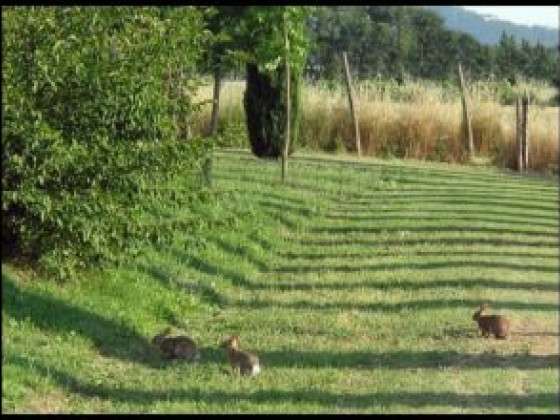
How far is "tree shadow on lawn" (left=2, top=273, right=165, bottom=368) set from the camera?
7000 mm

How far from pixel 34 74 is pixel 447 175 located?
1465 cm

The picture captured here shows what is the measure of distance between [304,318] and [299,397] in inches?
84.6

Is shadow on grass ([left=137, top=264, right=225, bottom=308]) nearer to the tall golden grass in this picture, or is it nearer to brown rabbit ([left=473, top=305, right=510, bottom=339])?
brown rabbit ([left=473, top=305, right=510, bottom=339])

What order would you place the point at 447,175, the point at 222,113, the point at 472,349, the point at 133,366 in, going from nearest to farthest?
the point at 133,366 → the point at 472,349 → the point at 447,175 → the point at 222,113

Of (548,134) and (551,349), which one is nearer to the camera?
(551,349)

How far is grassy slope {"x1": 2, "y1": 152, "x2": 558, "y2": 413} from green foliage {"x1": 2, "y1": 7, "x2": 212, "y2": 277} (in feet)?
1.45

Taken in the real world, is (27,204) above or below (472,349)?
above

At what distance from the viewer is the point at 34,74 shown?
7070mm

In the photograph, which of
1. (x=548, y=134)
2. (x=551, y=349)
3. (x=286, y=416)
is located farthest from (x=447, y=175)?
(x=286, y=416)

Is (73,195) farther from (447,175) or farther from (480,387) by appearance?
(447,175)

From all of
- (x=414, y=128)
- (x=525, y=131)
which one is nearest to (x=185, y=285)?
(x=525, y=131)

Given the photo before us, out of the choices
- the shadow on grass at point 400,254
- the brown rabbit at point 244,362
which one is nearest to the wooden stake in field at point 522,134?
the shadow on grass at point 400,254

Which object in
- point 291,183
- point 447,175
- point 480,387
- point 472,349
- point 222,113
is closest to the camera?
point 480,387

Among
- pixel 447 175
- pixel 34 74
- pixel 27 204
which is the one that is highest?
pixel 34 74
